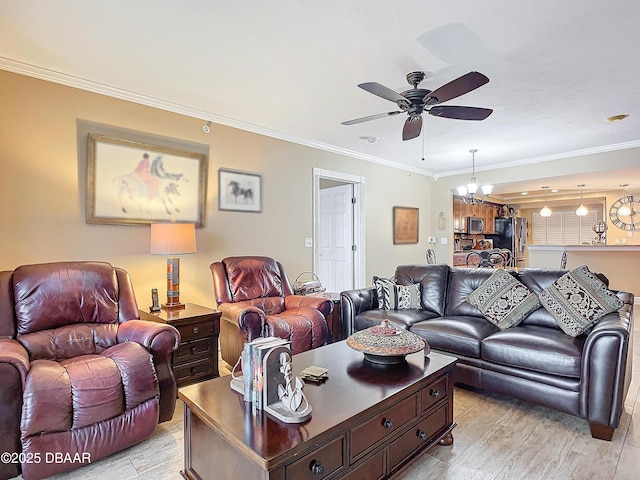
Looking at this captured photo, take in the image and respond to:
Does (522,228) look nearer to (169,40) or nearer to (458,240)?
(458,240)

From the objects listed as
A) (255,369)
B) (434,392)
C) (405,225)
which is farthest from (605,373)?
(405,225)

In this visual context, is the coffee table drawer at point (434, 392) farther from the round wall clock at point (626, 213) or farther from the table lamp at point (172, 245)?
the round wall clock at point (626, 213)

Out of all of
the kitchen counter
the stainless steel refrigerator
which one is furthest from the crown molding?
the stainless steel refrigerator

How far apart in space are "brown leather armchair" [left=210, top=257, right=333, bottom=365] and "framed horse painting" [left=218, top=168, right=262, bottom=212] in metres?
0.68

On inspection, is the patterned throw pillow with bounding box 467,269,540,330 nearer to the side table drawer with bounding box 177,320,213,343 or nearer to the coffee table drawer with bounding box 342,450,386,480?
the coffee table drawer with bounding box 342,450,386,480

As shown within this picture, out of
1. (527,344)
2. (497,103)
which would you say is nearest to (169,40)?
(497,103)

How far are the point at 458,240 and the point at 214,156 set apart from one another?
672 centimetres

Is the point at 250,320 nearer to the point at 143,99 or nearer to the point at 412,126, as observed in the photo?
the point at 412,126

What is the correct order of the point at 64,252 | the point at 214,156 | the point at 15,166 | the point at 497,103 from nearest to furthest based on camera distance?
the point at 15,166
the point at 64,252
the point at 497,103
the point at 214,156

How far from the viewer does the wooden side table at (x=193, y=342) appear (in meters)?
2.79

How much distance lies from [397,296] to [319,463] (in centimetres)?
242

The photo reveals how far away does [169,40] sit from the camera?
93.1 inches

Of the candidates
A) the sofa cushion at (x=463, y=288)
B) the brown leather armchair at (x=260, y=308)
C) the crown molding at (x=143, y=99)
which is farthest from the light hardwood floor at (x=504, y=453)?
the crown molding at (x=143, y=99)

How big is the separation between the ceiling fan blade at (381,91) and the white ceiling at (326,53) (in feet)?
1.01
